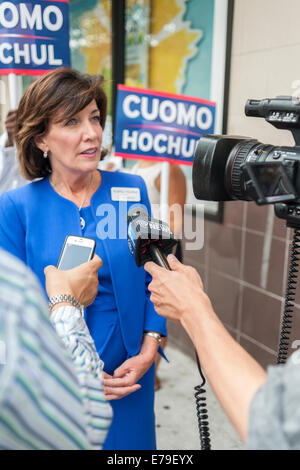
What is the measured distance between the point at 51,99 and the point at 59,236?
39 cm

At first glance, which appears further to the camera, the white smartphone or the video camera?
the white smartphone

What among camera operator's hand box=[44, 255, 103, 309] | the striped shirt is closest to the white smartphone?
camera operator's hand box=[44, 255, 103, 309]

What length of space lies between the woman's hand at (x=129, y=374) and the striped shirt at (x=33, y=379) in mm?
631

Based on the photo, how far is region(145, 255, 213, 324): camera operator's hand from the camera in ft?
2.35

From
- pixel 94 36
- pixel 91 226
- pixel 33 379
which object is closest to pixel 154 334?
pixel 91 226

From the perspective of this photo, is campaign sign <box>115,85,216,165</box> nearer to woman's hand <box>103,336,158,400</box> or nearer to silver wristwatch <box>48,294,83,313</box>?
woman's hand <box>103,336,158,400</box>

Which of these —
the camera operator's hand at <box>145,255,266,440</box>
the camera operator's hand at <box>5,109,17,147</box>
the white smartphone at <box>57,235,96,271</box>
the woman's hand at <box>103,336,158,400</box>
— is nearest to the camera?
the camera operator's hand at <box>145,255,266,440</box>

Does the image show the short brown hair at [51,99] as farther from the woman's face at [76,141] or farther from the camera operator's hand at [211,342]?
the camera operator's hand at [211,342]

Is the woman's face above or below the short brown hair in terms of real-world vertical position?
below

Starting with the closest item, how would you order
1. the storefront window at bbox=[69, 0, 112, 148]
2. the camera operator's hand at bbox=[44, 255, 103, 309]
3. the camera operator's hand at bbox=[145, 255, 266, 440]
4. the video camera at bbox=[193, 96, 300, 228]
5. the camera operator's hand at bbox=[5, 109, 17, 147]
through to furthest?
the camera operator's hand at bbox=[145, 255, 266, 440]
the video camera at bbox=[193, 96, 300, 228]
the camera operator's hand at bbox=[44, 255, 103, 309]
the camera operator's hand at bbox=[5, 109, 17, 147]
the storefront window at bbox=[69, 0, 112, 148]

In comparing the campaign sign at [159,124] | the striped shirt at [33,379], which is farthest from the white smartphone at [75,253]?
the campaign sign at [159,124]

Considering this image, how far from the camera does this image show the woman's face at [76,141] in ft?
4.01

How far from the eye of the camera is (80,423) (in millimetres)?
513

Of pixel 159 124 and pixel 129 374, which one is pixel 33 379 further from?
pixel 159 124
